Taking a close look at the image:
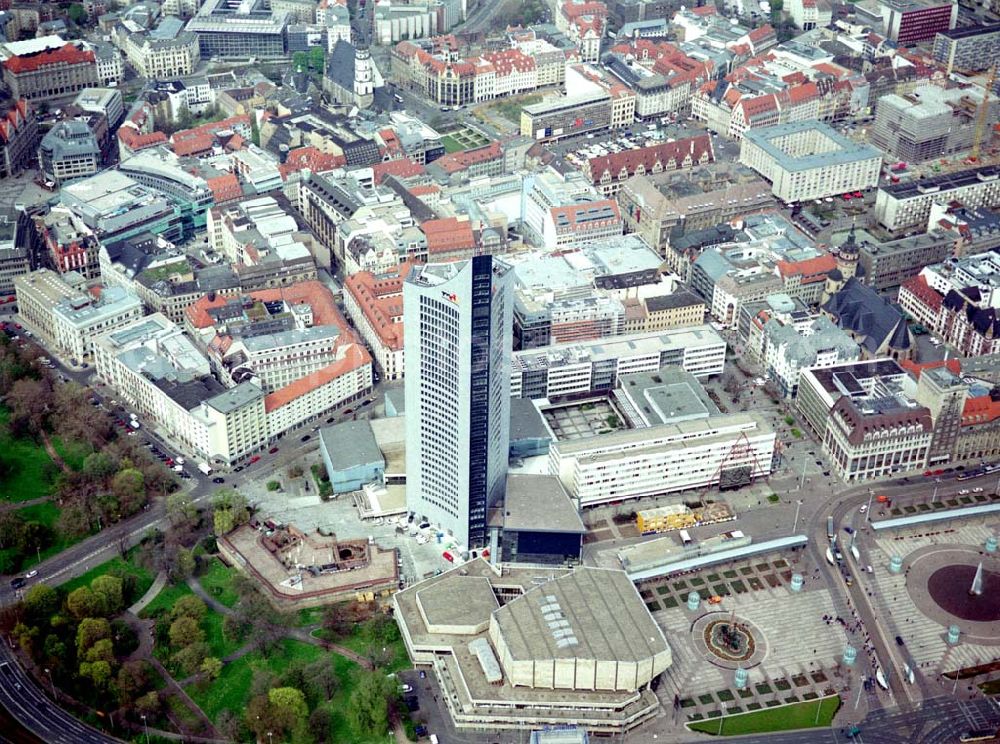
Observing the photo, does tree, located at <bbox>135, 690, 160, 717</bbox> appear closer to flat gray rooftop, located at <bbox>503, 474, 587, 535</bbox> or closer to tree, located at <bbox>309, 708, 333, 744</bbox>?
tree, located at <bbox>309, 708, 333, 744</bbox>

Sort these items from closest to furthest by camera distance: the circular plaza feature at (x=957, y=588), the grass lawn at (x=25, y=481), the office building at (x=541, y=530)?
1. the circular plaza feature at (x=957, y=588)
2. the office building at (x=541, y=530)
3. the grass lawn at (x=25, y=481)

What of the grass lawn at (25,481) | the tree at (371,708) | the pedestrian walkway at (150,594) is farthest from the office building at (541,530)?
the grass lawn at (25,481)

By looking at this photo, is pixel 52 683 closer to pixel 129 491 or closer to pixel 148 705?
pixel 148 705

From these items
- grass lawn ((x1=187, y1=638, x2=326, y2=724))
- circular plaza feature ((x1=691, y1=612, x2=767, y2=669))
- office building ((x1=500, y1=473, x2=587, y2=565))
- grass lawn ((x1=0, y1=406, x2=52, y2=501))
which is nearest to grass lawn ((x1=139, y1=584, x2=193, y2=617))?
grass lawn ((x1=187, y1=638, x2=326, y2=724))

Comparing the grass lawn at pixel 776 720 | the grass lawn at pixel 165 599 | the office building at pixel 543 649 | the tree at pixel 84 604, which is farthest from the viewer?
the grass lawn at pixel 165 599

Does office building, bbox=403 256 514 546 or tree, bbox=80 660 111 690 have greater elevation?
office building, bbox=403 256 514 546

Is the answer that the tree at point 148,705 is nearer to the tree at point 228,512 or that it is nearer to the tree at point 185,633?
the tree at point 185,633
